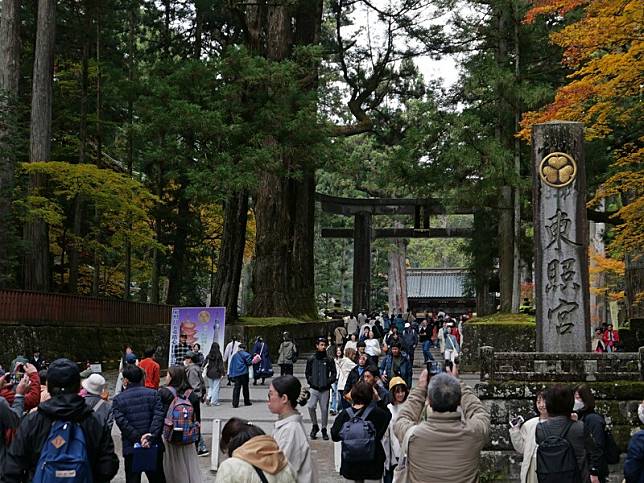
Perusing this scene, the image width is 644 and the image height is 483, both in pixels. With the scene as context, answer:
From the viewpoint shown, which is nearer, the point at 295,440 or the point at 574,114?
the point at 295,440

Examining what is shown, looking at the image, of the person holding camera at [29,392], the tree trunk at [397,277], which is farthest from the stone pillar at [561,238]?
the tree trunk at [397,277]

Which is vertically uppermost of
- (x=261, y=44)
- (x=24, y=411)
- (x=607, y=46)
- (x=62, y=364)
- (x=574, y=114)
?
(x=261, y=44)

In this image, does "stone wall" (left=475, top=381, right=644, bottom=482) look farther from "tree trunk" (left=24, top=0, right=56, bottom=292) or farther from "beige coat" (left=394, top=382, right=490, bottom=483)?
"tree trunk" (left=24, top=0, right=56, bottom=292)

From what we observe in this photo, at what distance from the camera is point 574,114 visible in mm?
18562

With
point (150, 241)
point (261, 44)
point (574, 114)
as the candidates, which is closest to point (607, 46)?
point (574, 114)

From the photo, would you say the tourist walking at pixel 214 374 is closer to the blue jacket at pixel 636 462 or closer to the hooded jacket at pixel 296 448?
the hooded jacket at pixel 296 448

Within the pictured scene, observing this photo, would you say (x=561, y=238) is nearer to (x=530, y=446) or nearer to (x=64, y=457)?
(x=530, y=446)

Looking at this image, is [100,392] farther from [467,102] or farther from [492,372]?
[467,102]

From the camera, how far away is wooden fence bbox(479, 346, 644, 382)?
10.2 meters

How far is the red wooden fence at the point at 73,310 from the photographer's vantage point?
1975cm

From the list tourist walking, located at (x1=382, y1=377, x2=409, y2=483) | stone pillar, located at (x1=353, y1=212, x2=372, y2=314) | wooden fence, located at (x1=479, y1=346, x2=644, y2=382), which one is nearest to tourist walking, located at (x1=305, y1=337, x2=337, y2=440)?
wooden fence, located at (x1=479, y1=346, x2=644, y2=382)

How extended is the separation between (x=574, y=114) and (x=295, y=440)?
1513cm

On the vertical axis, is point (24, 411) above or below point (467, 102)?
below

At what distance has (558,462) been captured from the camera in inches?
210
